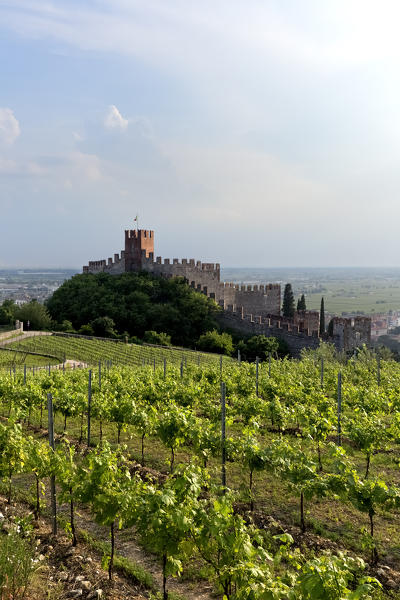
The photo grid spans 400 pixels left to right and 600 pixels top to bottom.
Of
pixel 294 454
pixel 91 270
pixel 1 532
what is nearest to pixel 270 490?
pixel 294 454

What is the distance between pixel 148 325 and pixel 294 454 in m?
45.7

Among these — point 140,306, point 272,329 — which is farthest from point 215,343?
point 140,306

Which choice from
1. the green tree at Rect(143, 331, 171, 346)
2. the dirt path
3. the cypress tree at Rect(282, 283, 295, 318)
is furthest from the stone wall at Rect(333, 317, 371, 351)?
the dirt path

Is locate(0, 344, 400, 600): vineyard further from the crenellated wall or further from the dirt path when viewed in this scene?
the crenellated wall

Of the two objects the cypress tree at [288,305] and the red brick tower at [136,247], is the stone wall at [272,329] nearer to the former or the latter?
the cypress tree at [288,305]

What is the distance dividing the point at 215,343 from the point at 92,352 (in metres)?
13.4

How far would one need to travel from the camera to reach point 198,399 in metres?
13.6

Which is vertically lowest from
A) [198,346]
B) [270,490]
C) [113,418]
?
[198,346]

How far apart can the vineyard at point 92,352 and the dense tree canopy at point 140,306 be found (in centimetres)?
801

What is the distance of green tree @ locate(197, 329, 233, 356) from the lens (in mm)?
46553

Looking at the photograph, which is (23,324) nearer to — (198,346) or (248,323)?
(198,346)

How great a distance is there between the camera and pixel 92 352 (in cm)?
3928

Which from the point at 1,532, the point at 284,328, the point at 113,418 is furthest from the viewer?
the point at 284,328

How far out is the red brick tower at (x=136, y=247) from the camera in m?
60.6
